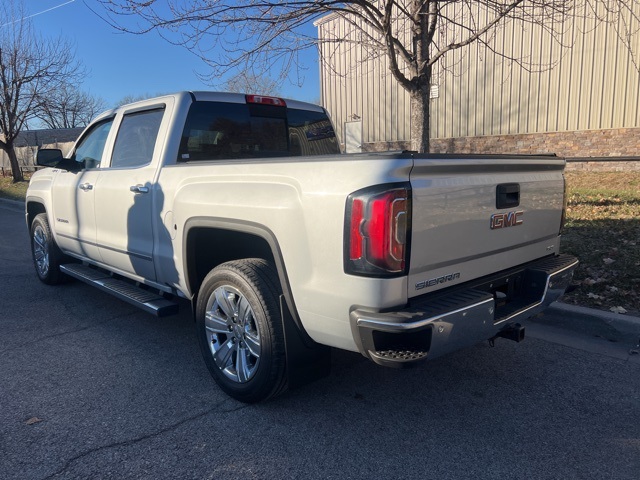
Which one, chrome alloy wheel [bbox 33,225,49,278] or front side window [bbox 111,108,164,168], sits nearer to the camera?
front side window [bbox 111,108,164,168]

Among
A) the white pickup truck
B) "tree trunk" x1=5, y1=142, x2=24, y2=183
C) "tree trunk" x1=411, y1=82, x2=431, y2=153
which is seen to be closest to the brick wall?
"tree trunk" x1=411, y1=82, x2=431, y2=153

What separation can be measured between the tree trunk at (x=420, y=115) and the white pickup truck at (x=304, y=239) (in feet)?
8.64

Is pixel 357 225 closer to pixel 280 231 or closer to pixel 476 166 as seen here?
pixel 280 231

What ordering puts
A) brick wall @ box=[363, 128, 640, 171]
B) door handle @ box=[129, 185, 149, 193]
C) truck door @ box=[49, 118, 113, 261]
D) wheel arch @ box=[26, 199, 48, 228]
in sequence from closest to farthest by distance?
door handle @ box=[129, 185, 149, 193]
truck door @ box=[49, 118, 113, 261]
wheel arch @ box=[26, 199, 48, 228]
brick wall @ box=[363, 128, 640, 171]

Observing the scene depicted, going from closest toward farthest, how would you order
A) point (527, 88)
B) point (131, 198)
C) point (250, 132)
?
point (131, 198) < point (250, 132) < point (527, 88)

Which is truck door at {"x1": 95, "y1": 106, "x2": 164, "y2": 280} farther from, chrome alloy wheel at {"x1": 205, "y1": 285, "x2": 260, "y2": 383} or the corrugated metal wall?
the corrugated metal wall

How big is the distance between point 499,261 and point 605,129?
12.2m

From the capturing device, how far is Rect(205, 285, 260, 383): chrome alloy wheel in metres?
3.23

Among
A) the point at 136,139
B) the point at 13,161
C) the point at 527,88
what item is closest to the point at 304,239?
the point at 136,139

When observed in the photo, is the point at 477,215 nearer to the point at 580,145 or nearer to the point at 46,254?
the point at 46,254

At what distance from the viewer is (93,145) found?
5.37 metres

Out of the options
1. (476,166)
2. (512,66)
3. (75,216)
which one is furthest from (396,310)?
(512,66)

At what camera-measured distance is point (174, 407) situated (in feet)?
10.8

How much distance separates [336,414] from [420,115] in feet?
15.9
